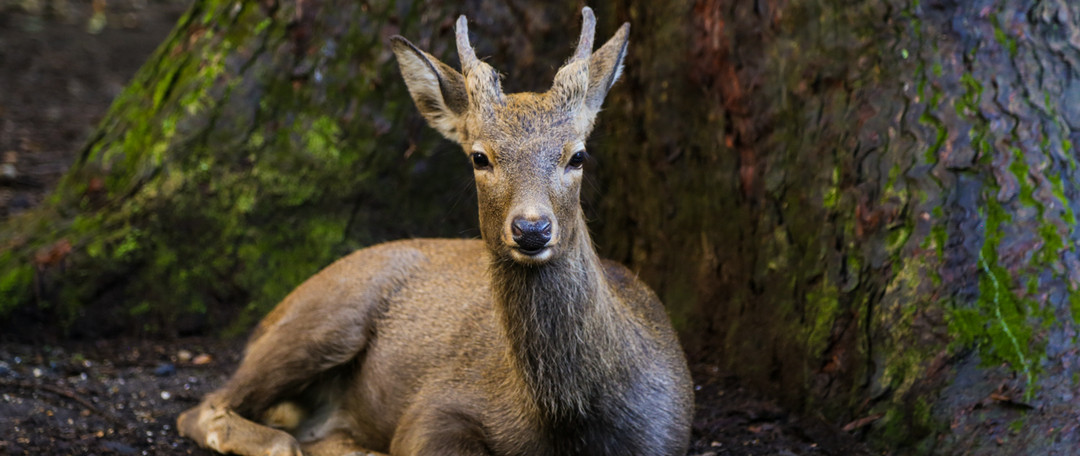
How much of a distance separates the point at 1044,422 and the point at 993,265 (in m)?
0.75

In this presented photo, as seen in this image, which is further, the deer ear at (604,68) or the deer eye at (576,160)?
the deer ear at (604,68)

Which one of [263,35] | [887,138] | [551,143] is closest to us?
[551,143]

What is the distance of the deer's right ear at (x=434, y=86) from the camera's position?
4820 mm

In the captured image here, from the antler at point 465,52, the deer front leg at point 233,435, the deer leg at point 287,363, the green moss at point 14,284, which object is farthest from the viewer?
the green moss at point 14,284

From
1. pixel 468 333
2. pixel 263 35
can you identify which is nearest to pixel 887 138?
pixel 468 333

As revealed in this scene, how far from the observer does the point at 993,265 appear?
4887 millimetres

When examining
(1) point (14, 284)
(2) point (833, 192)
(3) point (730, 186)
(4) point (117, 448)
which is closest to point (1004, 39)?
(2) point (833, 192)

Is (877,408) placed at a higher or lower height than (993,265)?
lower

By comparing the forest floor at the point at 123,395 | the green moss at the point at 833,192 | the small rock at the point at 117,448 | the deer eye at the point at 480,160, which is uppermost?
the green moss at the point at 833,192

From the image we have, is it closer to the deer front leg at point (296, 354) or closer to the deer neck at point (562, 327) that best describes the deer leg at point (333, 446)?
the deer front leg at point (296, 354)

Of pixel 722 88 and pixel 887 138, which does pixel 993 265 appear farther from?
pixel 722 88

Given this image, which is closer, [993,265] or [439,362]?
[993,265]

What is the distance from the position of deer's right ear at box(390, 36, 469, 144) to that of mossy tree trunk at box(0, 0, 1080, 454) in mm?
824

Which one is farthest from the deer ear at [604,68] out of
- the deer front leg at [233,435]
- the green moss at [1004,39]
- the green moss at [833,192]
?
the deer front leg at [233,435]
